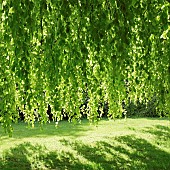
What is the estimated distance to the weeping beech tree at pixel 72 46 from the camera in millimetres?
4277

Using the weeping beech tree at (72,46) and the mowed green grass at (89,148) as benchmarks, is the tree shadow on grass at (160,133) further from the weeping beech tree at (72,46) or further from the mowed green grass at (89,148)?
the weeping beech tree at (72,46)

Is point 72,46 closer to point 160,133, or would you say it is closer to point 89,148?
point 89,148

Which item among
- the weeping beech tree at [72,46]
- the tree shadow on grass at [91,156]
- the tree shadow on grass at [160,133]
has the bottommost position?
the tree shadow on grass at [91,156]

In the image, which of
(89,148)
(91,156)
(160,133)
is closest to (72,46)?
(91,156)

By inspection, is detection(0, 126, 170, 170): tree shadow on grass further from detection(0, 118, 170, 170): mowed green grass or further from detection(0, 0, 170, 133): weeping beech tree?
detection(0, 0, 170, 133): weeping beech tree

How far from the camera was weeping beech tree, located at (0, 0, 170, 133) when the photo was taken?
4277 mm

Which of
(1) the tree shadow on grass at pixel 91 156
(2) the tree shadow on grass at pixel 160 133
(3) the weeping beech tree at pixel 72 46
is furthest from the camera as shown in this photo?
(2) the tree shadow on grass at pixel 160 133

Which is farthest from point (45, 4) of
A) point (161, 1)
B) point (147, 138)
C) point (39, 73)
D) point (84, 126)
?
point (84, 126)

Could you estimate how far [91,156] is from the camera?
27.7 feet

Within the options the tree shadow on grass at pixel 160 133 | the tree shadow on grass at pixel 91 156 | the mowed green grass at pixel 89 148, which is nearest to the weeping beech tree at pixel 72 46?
the mowed green grass at pixel 89 148

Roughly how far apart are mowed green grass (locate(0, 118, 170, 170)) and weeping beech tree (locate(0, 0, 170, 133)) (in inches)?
74.9

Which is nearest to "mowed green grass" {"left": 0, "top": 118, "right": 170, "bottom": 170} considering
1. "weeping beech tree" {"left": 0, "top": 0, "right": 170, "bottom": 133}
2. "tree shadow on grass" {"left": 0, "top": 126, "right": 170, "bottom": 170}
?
"tree shadow on grass" {"left": 0, "top": 126, "right": 170, "bottom": 170}

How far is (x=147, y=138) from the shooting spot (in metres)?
10.6

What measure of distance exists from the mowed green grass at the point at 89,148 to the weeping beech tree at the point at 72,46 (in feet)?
6.24
